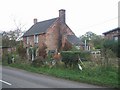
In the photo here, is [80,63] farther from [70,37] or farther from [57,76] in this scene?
[70,37]

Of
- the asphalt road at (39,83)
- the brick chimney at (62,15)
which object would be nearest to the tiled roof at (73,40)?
the brick chimney at (62,15)

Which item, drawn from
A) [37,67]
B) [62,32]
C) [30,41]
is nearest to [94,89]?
[37,67]

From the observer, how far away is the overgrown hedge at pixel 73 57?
84.2 feet

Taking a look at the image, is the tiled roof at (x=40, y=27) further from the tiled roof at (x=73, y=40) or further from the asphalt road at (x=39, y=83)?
the asphalt road at (x=39, y=83)

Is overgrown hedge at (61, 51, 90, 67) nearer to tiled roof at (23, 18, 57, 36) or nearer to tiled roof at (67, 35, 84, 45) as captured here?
tiled roof at (23, 18, 57, 36)

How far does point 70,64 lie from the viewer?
2620 cm

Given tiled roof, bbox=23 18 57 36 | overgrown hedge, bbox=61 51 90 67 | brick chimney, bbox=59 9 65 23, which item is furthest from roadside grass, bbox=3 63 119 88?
brick chimney, bbox=59 9 65 23

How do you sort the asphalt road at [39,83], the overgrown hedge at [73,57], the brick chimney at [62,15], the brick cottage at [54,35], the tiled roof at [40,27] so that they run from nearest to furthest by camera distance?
the asphalt road at [39,83], the overgrown hedge at [73,57], the brick cottage at [54,35], the tiled roof at [40,27], the brick chimney at [62,15]

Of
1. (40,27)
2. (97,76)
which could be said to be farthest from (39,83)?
(40,27)

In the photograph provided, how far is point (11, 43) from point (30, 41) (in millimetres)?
A: 9484

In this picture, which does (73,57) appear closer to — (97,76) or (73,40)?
(97,76)

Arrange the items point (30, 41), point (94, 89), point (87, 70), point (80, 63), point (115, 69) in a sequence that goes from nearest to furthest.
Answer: point (94, 89)
point (115, 69)
point (87, 70)
point (80, 63)
point (30, 41)

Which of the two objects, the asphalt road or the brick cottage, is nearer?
the asphalt road

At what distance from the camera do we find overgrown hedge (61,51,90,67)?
84.2ft
